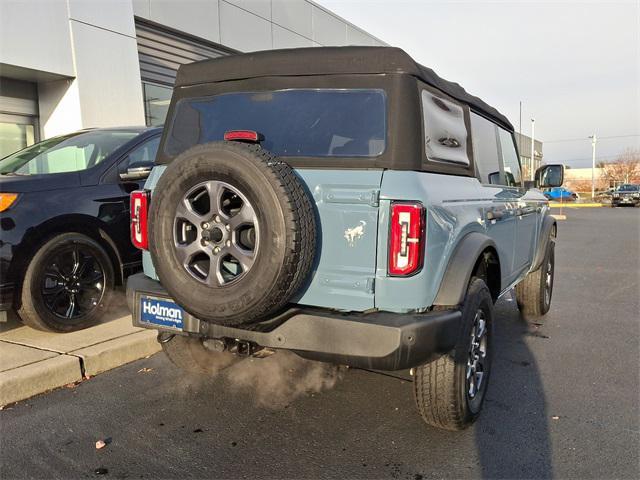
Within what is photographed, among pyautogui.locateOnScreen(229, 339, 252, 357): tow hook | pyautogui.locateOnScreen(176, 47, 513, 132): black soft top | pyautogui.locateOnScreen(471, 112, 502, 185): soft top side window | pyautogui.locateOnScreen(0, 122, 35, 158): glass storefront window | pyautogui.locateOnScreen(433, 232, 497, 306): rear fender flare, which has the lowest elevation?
pyautogui.locateOnScreen(229, 339, 252, 357): tow hook

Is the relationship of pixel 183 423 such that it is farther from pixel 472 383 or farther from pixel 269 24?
pixel 269 24

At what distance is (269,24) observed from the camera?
15.3m

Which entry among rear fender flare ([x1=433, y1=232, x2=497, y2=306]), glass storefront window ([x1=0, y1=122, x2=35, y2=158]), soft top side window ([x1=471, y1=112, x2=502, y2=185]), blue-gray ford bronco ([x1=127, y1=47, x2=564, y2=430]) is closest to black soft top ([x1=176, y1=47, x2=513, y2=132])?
blue-gray ford bronco ([x1=127, y1=47, x2=564, y2=430])

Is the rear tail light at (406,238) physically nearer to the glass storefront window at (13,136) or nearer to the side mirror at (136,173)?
the side mirror at (136,173)

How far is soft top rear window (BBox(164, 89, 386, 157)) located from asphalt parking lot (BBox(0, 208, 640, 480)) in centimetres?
160

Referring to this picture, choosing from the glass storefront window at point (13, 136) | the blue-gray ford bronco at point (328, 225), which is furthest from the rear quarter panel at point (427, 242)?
the glass storefront window at point (13, 136)

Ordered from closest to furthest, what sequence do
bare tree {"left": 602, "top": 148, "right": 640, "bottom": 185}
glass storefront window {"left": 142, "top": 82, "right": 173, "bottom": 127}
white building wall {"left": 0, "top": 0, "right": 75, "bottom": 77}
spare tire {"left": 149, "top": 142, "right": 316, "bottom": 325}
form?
spare tire {"left": 149, "top": 142, "right": 316, "bottom": 325}
white building wall {"left": 0, "top": 0, "right": 75, "bottom": 77}
glass storefront window {"left": 142, "top": 82, "right": 173, "bottom": 127}
bare tree {"left": 602, "top": 148, "right": 640, "bottom": 185}

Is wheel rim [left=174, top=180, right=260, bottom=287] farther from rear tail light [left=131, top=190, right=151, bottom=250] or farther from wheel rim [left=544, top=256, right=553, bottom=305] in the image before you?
wheel rim [left=544, top=256, right=553, bottom=305]

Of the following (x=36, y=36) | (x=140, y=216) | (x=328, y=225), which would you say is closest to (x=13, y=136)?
(x=36, y=36)

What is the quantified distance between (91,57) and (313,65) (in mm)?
Answer: 8097

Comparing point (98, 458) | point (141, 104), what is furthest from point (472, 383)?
point (141, 104)

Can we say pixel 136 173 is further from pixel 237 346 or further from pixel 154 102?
pixel 154 102

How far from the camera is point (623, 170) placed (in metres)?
57.2

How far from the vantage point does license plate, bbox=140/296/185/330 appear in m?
2.84
